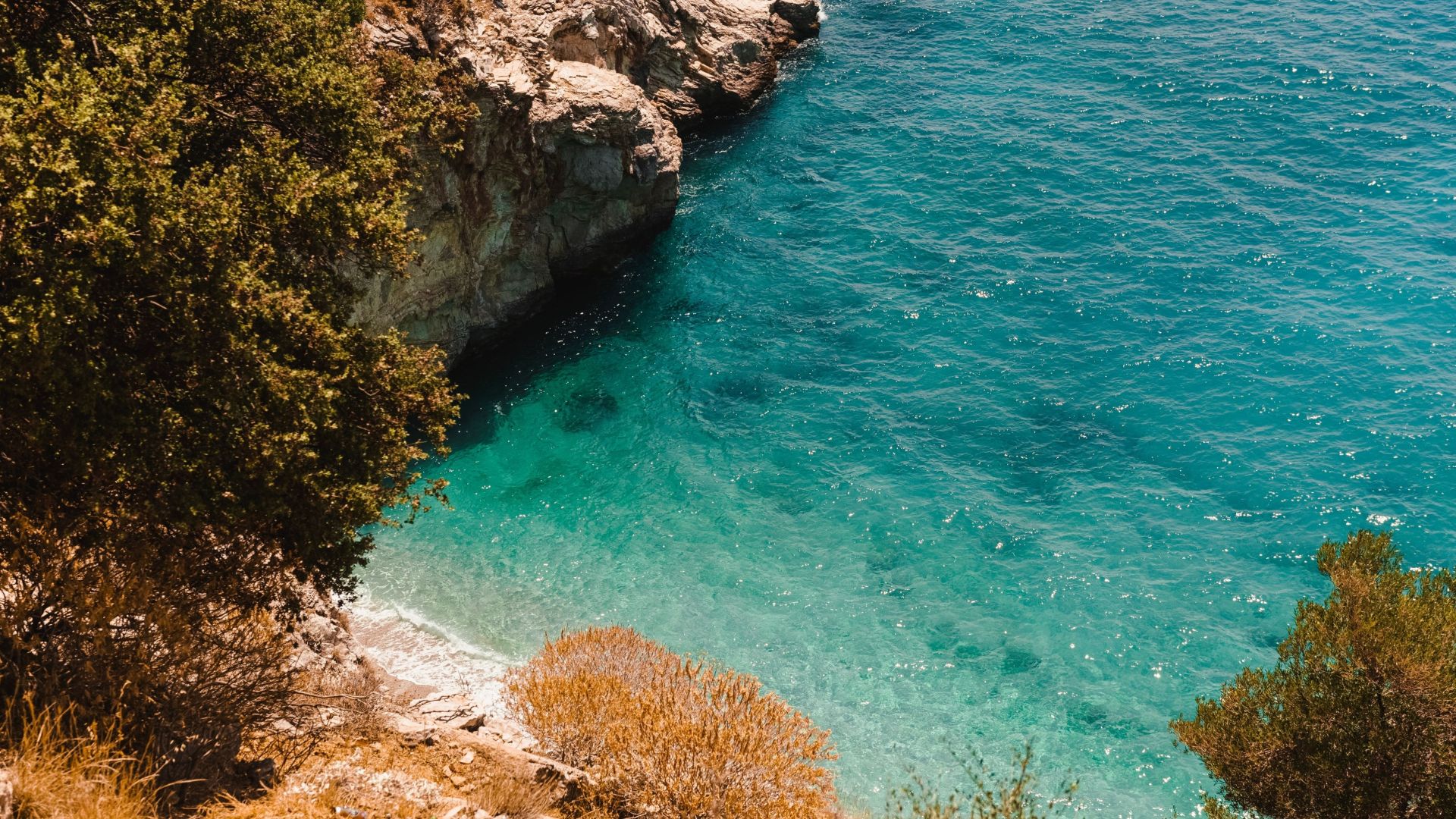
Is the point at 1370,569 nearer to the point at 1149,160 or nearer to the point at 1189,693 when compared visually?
the point at 1189,693

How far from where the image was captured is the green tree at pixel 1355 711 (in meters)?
16.8

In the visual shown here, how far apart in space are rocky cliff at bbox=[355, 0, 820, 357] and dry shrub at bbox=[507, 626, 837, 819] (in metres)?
17.8

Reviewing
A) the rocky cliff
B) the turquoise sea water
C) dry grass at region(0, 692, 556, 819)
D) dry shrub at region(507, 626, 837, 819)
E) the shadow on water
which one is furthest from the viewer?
the shadow on water

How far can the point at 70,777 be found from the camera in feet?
42.7

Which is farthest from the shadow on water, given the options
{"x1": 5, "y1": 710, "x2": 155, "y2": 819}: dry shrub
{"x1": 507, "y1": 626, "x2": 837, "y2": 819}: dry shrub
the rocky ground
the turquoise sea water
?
{"x1": 5, "y1": 710, "x2": 155, "y2": 819}: dry shrub

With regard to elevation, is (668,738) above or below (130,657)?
below

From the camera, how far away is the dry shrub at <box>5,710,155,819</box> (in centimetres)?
1268

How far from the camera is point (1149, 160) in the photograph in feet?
157

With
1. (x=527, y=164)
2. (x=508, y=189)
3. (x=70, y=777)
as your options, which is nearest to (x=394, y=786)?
(x=70, y=777)

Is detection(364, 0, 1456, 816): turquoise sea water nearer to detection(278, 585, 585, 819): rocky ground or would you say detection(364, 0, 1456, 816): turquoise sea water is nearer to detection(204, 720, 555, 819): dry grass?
detection(278, 585, 585, 819): rocky ground

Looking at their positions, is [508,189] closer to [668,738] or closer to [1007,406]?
[1007,406]

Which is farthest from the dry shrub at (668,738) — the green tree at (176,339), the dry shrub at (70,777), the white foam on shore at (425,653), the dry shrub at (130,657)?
the dry shrub at (70,777)

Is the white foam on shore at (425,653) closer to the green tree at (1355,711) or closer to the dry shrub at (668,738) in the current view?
the dry shrub at (668,738)

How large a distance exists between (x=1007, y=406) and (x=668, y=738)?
22.2m
